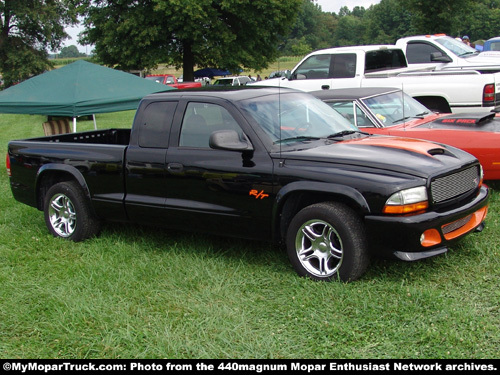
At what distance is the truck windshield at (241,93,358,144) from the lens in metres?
4.95

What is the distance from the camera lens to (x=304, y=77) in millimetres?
11070

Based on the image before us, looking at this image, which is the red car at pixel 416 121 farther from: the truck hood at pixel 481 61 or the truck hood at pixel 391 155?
the truck hood at pixel 481 61

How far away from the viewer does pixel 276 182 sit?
4594 millimetres

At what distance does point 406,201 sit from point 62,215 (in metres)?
3.98

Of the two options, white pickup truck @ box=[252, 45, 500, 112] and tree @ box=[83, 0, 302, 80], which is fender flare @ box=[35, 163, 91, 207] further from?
tree @ box=[83, 0, 302, 80]

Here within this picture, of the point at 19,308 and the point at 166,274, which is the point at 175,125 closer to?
the point at 166,274

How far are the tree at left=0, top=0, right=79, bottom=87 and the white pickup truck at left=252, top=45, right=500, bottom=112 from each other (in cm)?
3507

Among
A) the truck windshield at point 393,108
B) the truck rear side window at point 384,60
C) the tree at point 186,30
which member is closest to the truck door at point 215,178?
the truck windshield at point 393,108

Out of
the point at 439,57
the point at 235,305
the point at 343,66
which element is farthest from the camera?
the point at 439,57

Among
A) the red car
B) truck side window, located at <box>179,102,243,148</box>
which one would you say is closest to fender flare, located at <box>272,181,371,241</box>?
truck side window, located at <box>179,102,243,148</box>

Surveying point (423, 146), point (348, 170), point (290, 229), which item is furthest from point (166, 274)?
point (423, 146)

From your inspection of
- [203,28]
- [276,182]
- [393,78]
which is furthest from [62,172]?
[203,28]

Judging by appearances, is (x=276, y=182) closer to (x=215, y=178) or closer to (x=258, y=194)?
(x=258, y=194)

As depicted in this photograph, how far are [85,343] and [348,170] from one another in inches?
92.2
